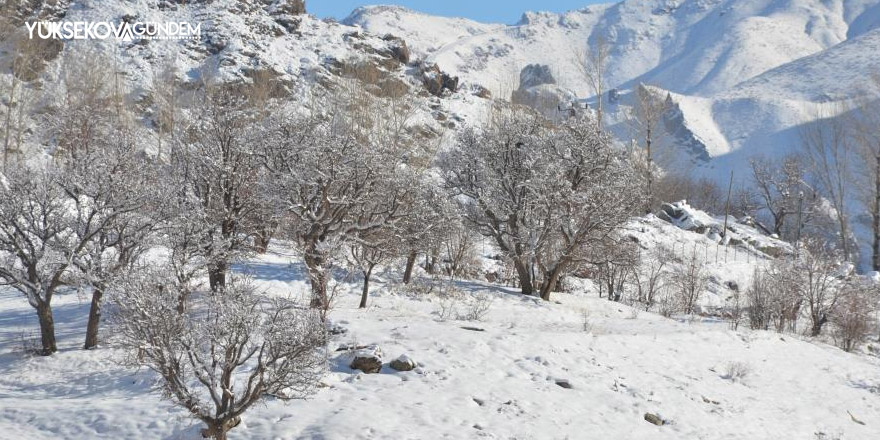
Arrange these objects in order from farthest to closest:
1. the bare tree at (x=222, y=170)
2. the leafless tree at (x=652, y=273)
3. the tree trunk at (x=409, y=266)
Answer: the leafless tree at (x=652, y=273) < the tree trunk at (x=409, y=266) < the bare tree at (x=222, y=170)

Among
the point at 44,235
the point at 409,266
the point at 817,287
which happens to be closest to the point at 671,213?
the point at 817,287

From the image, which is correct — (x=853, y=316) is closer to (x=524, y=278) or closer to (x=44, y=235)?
(x=524, y=278)

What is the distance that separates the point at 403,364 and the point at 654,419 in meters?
5.78

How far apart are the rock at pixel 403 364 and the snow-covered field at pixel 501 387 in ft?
0.61

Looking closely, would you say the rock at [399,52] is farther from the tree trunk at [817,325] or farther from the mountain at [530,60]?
the tree trunk at [817,325]

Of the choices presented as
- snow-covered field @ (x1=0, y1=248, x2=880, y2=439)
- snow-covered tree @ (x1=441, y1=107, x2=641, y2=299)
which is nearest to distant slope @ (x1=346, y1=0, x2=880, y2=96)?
snow-covered tree @ (x1=441, y1=107, x2=641, y2=299)

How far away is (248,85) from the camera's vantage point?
186 ft

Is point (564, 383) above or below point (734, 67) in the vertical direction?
below

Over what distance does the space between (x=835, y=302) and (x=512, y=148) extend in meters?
16.8

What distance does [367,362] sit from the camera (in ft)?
41.8

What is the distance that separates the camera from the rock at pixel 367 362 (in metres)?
12.7

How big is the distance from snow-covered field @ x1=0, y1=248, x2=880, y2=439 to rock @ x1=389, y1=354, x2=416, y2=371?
0.19m

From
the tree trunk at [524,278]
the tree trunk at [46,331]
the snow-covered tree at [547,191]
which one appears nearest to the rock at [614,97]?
the snow-covered tree at [547,191]

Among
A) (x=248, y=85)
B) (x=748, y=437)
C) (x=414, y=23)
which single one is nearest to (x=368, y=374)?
(x=748, y=437)
